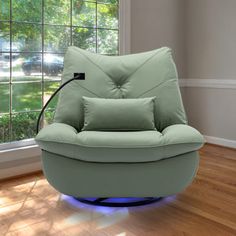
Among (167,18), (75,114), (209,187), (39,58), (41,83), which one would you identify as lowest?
(209,187)

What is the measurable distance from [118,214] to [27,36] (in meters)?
1.77

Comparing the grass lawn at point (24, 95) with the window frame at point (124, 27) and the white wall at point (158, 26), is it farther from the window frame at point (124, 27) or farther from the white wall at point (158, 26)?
the white wall at point (158, 26)

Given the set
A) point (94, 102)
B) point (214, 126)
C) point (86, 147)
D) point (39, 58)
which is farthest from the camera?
point (214, 126)

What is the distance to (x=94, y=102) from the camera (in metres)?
2.41

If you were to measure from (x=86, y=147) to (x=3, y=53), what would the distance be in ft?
4.40

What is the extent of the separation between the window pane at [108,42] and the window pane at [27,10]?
72cm

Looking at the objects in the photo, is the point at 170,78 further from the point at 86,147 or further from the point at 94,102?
the point at 86,147

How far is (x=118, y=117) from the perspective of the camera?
2.33m

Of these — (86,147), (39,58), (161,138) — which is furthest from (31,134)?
(161,138)

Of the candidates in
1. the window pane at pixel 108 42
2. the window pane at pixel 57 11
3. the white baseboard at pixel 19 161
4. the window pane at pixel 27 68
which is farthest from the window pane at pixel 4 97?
the window pane at pixel 108 42

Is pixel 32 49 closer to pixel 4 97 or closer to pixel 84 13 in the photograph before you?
pixel 4 97

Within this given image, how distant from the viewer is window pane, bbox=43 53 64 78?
311 centimetres

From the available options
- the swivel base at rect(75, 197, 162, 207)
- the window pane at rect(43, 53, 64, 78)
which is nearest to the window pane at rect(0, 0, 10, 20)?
the window pane at rect(43, 53, 64, 78)

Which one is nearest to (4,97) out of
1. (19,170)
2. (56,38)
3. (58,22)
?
(19,170)
